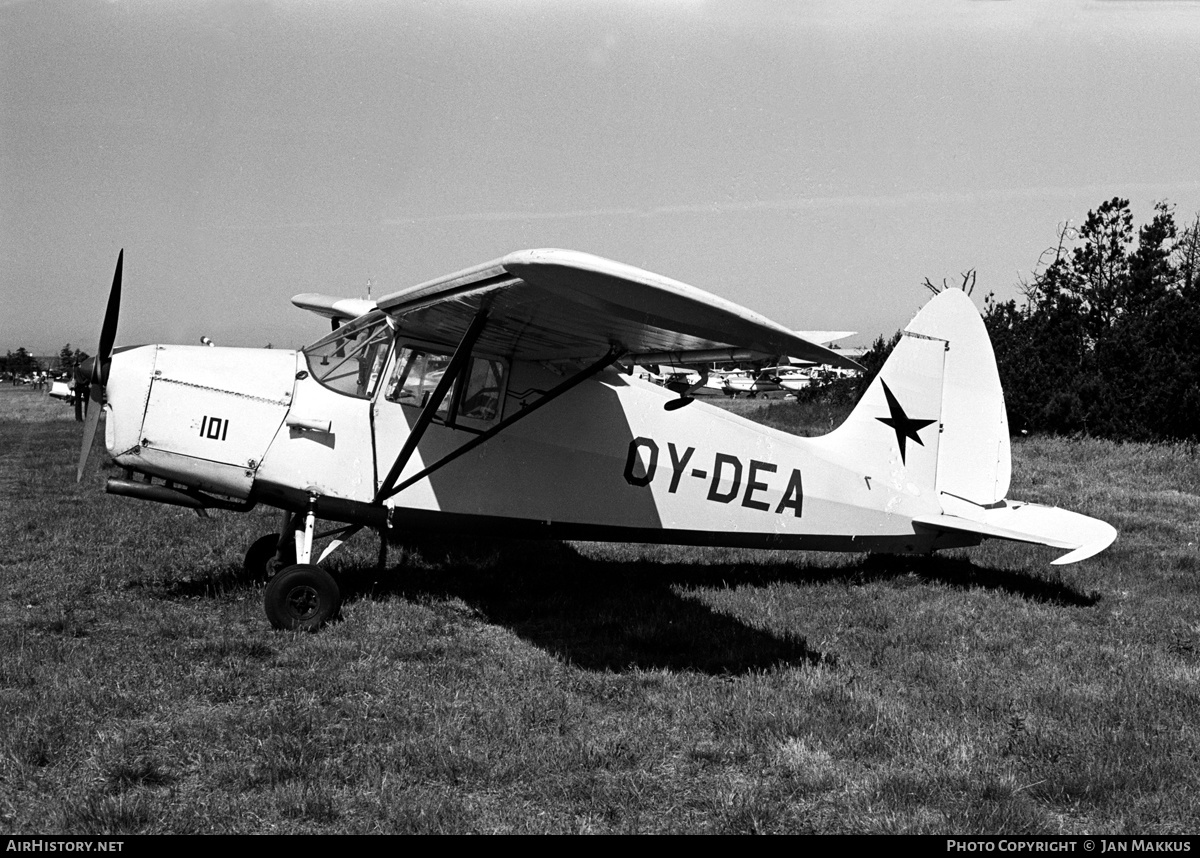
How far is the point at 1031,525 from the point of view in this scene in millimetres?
7754

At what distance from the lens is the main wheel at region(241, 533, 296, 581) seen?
786cm

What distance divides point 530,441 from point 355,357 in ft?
4.79

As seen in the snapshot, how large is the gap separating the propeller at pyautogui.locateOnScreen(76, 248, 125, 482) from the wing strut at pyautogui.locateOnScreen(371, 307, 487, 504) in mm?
2072

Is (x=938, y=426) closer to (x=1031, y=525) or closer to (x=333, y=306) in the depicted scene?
(x=1031, y=525)

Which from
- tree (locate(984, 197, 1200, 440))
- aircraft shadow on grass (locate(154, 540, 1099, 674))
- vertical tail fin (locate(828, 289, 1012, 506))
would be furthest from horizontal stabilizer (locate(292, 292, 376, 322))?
tree (locate(984, 197, 1200, 440))

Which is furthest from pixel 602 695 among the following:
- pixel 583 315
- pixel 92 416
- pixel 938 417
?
pixel 938 417

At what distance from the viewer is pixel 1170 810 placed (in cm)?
408

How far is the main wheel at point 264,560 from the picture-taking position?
7.86m

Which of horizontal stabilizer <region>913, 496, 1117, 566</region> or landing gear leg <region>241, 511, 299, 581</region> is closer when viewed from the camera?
horizontal stabilizer <region>913, 496, 1117, 566</region>

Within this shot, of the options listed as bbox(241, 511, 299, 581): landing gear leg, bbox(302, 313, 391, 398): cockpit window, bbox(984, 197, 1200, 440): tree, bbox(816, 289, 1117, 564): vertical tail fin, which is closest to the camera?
bbox(302, 313, 391, 398): cockpit window

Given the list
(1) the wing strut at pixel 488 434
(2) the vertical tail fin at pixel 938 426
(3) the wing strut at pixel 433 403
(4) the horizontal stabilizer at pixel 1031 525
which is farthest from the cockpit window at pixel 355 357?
(4) the horizontal stabilizer at pixel 1031 525

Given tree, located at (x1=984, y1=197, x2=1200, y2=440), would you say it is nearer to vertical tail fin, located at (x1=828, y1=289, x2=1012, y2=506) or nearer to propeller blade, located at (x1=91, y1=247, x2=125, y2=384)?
vertical tail fin, located at (x1=828, y1=289, x2=1012, y2=506)

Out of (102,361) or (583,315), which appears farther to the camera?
(102,361)
